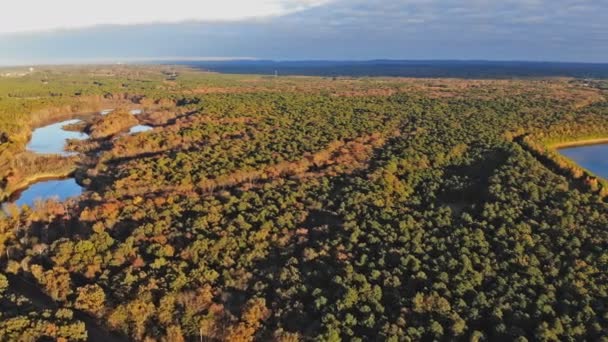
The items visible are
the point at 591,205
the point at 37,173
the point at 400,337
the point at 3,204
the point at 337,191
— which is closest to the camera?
the point at 400,337

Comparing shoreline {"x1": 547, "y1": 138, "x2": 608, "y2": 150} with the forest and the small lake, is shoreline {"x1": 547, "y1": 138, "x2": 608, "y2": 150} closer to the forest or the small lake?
the forest

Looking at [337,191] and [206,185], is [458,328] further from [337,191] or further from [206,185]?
[206,185]

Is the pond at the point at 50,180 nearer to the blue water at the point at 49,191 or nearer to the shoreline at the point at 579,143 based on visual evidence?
the blue water at the point at 49,191

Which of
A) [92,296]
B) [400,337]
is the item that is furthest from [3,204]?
[400,337]

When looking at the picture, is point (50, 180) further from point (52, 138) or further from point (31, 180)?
point (52, 138)

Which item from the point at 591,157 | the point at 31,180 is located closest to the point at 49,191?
the point at 31,180
